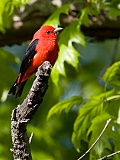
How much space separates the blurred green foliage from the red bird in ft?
1.17

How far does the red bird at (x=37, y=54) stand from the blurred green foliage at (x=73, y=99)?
36 cm

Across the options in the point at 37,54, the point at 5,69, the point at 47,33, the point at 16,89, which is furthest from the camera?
the point at 5,69

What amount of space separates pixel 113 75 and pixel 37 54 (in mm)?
701

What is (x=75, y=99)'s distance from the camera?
4734mm

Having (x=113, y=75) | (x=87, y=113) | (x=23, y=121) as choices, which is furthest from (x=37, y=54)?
(x=23, y=121)

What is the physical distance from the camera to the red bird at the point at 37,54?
158 inches

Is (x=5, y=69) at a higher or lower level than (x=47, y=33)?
higher

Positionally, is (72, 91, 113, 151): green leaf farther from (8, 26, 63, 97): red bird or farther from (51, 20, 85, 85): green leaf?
(8, 26, 63, 97): red bird

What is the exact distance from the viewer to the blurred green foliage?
4.62 metres

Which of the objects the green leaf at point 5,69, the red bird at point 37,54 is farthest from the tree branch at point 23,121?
the green leaf at point 5,69

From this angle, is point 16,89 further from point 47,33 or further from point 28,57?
point 47,33

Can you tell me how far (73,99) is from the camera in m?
4.73

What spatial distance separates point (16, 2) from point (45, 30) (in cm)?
31

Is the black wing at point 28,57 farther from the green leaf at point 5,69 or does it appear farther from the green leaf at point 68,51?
the green leaf at point 5,69
